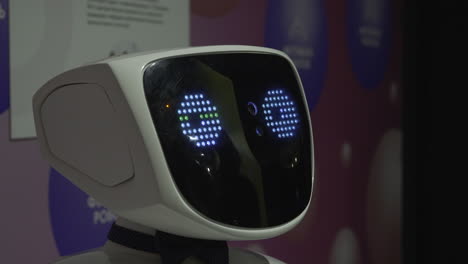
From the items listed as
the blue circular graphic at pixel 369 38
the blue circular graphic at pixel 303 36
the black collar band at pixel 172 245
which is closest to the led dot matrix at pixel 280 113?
the black collar band at pixel 172 245

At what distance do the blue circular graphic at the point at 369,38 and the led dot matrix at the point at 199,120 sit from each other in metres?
1.61

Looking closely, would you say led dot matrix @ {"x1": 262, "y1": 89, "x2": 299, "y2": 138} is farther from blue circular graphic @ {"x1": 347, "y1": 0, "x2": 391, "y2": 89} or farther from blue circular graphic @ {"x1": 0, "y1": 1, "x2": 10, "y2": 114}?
blue circular graphic @ {"x1": 347, "y1": 0, "x2": 391, "y2": 89}

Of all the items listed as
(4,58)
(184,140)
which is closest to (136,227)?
(184,140)

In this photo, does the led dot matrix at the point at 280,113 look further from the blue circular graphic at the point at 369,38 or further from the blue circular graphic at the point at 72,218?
the blue circular graphic at the point at 369,38

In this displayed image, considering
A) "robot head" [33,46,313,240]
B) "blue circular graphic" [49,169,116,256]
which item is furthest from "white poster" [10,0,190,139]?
"robot head" [33,46,313,240]

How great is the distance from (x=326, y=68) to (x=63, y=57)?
1.08 meters

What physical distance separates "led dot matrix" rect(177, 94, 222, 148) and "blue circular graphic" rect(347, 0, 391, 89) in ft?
5.27

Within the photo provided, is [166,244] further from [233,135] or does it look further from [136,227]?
[233,135]

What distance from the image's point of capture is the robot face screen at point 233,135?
693 millimetres

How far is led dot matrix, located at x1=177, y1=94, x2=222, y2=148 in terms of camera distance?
0.70 meters

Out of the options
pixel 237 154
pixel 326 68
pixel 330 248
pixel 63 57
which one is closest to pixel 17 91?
pixel 63 57

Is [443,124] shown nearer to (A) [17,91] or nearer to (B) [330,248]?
(B) [330,248]

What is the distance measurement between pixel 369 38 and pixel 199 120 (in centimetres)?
180

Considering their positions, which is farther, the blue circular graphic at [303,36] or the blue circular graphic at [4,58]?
the blue circular graphic at [303,36]
